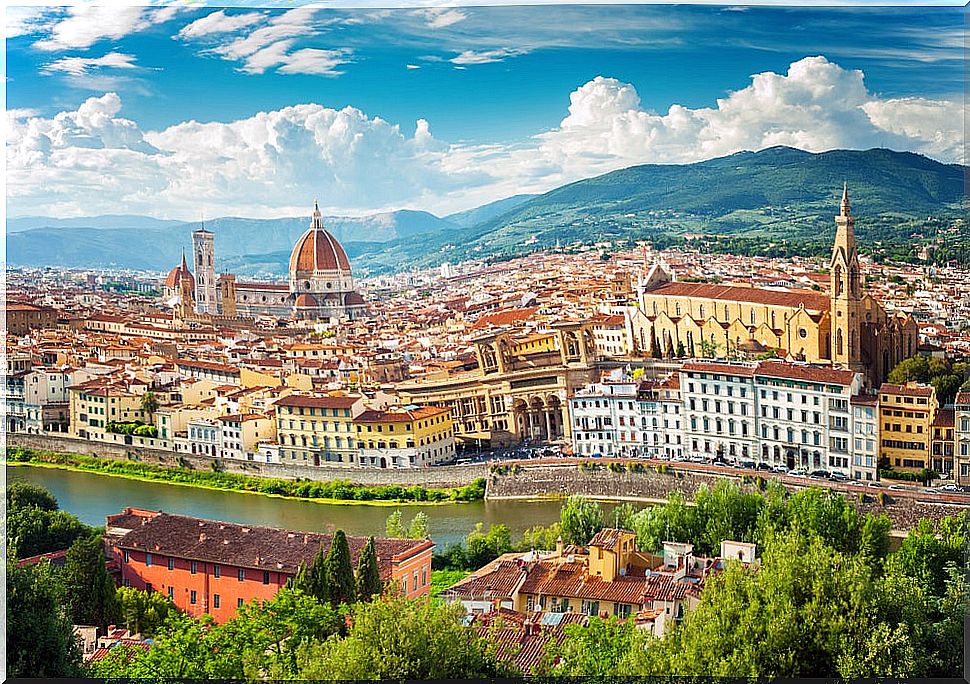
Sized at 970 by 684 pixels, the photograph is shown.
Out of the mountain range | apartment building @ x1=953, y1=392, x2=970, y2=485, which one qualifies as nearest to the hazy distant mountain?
the mountain range

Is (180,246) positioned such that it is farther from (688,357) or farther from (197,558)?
(688,357)

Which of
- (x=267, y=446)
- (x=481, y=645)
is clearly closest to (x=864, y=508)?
(x=481, y=645)

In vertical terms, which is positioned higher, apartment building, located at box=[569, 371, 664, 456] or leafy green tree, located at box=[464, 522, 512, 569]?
apartment building, located at box=[569, 371, 664, 456]

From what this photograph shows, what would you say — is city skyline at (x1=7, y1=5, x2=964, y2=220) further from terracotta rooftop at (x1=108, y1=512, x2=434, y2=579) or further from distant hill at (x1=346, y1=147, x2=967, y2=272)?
terracotta rooftop at (x1=108, y1=512, x2=434, y2=579)

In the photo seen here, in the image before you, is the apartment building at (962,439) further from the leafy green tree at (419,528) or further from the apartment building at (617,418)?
the leafy green tree at (419,528)

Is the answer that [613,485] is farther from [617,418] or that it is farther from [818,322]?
[818,322]

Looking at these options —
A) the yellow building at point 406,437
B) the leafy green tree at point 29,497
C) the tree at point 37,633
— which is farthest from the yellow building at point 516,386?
the tree at point 37,633
